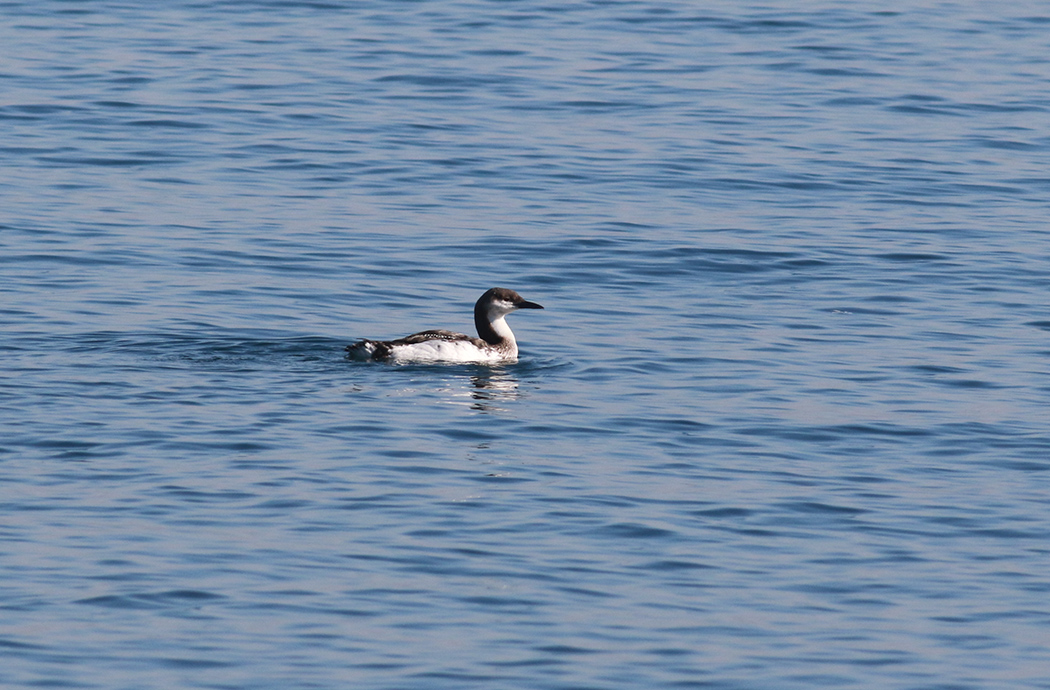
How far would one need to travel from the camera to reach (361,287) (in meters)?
19.0

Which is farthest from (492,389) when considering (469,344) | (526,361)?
(526,361)

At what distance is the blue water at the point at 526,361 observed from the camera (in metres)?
10.2

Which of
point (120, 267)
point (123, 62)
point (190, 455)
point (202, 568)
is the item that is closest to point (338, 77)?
point (123, 62)

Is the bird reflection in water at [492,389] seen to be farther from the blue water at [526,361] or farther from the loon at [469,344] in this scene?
the loon at [469,344]

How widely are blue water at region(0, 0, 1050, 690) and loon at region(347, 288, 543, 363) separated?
6.4 inches

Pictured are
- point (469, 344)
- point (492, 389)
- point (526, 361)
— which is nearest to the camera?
point (492, 389)

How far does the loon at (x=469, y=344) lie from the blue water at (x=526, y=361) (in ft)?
0.53

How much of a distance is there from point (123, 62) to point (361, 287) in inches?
499

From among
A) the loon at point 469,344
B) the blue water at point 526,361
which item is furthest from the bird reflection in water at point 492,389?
the loon at point 469,344

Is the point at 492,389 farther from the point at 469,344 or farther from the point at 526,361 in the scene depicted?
the point at 526,361

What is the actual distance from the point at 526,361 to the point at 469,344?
598 millimetres

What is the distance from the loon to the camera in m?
16.0

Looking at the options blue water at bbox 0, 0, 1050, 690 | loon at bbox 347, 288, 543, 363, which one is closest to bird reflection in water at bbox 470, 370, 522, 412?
blue water at bbox 0, 0, 1050, 690

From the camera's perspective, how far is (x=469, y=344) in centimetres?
1675
